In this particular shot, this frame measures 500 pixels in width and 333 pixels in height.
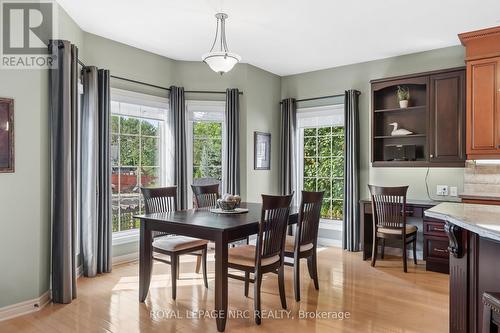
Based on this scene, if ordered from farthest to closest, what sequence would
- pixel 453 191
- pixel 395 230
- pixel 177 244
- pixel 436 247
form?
1. pixel 453 191
2. pixel 395 230
3. pixel 436 247
4. pixel 177 244

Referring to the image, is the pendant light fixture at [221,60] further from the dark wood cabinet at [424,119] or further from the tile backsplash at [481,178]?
the tile backsplash at [481,178]

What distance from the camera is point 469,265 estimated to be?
2186 millimetres

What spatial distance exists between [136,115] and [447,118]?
3980mm

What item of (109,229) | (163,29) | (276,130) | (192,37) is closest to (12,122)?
(109,229)

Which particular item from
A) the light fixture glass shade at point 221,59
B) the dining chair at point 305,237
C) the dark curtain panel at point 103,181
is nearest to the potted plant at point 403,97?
the dining chair at point 305,237

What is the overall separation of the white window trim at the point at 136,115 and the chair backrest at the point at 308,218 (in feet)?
7.94

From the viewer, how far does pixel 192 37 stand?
172 inches

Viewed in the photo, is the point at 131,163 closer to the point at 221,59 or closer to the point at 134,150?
the point at 134,150

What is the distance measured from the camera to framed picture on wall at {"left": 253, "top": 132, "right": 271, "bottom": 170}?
5621mm

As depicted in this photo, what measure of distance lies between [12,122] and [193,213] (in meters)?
1.72

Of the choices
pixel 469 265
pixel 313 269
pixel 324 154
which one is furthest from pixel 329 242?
pixel 469 265

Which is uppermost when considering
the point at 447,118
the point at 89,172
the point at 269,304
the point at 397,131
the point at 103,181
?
the point at 447,118

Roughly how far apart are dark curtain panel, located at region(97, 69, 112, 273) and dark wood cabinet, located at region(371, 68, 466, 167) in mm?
3501

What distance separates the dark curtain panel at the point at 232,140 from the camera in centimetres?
526
